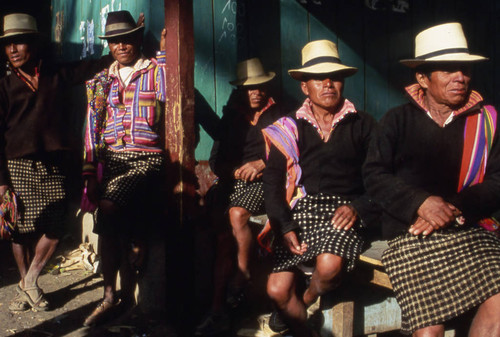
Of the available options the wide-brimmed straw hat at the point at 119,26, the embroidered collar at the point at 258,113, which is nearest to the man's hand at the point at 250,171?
the embroidered collar at the point at 258,113

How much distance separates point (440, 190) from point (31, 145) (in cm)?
337

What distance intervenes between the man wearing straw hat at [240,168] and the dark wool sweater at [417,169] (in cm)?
107

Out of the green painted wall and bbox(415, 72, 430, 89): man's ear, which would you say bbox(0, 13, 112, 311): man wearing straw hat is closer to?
the green painted wall

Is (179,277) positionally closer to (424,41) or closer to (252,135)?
(252,135)

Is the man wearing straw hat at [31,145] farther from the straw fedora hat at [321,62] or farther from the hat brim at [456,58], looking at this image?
the hat brim at [456,58]

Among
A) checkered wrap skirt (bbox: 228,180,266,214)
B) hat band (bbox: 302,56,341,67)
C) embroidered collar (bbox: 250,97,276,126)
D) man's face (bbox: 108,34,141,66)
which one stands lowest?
checkered wrap skirt (bbox: 228,180,266,214)

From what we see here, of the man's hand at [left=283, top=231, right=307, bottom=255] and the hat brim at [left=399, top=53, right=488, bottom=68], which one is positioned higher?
the hat brim at [left=399, top=53, right=488, bottom=68]

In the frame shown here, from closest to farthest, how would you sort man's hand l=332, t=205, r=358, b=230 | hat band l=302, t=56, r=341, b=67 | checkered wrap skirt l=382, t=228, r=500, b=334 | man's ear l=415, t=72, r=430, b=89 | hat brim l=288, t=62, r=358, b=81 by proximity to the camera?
checkered wrap skirt l=382, t=228, r=500, b=334
man's ear l=415, t=72, r=430, b=89
man's hand l=332, t=205, r=358, b=230
hat brim l=288, t=62, r=358, b=81
hat band l=302, t=56, r=341, b=67

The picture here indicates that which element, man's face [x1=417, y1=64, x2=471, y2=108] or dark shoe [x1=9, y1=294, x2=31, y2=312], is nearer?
man's face [x1=417, y1=64, x2=471, y2=108]

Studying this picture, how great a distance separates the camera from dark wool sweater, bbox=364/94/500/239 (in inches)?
113

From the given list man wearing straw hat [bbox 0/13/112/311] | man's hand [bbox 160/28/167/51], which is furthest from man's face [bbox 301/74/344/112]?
man wearing straw hat [bbox 0/13/112/311]

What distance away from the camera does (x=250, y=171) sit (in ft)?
13.1

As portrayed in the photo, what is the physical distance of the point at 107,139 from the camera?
4262 mm

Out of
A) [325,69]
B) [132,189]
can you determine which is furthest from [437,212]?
[132,189]
